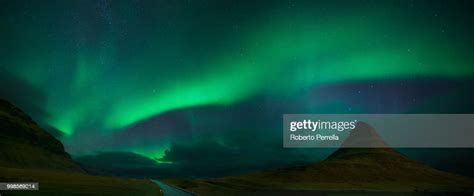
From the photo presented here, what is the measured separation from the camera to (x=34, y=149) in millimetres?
188625

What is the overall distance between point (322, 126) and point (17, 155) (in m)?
161

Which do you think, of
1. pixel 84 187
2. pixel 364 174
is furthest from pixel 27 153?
pixel 364 174

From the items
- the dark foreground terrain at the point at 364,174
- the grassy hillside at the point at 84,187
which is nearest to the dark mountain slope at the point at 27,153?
the dark foreground terrain at the point at 364,174

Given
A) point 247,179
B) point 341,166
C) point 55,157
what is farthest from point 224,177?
point 55,157

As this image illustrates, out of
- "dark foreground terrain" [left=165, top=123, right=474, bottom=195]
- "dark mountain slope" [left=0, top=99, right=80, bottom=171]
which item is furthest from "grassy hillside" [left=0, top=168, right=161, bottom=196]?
"dark mountain slope" [left=0, top=99, right=80, bottom=171]

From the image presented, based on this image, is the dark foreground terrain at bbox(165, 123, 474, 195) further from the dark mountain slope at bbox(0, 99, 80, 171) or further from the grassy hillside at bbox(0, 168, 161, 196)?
the dark mountain slope at bbox(0, 99, 80, 171)

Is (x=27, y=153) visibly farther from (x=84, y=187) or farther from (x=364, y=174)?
(x=364, y=174)

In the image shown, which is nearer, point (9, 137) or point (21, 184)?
point (21, 184)

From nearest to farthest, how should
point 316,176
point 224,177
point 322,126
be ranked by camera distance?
point 322,126
point 224,177
point 316,176

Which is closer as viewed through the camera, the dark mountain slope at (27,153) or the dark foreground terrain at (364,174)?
the dark foreground terrain at (364,174)

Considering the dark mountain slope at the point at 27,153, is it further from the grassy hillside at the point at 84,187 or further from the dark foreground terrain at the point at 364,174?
the grassy hillside at the point at 84,187

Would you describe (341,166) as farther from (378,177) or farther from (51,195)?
(51,195)

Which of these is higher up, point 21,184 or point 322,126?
point 322,126

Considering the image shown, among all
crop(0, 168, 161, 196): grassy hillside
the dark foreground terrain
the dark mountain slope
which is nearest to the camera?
crop(0, 168, 161, 196): grassy hillside
